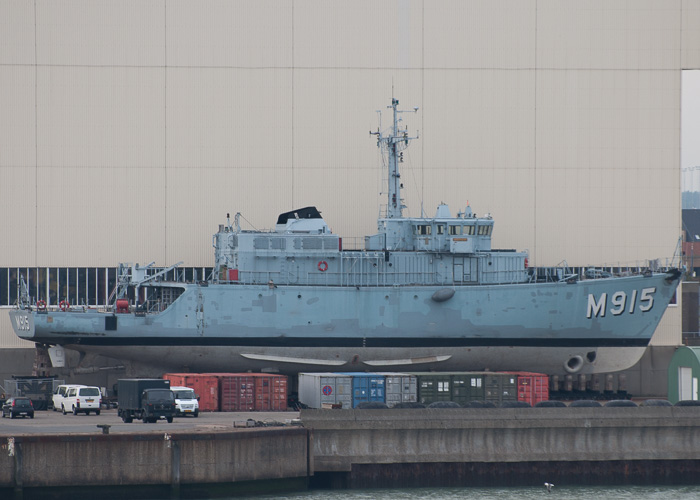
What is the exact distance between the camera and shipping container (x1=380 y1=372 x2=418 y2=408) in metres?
45.7

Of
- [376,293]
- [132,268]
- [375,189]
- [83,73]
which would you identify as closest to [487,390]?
[376,293]

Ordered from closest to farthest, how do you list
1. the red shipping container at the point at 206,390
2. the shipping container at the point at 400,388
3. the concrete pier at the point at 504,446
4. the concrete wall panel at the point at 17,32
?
the concrete pier at the point at 504,446 < the shipping container at the point at 400,388 < the red shipping container at the point at 206,390 < the concrete wall panel at the point at 17,32

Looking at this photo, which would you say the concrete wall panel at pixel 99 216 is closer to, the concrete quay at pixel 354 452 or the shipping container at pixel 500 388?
the concrete quay at pixel 354 452

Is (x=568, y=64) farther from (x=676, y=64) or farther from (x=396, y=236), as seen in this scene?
(x=396, y=236)

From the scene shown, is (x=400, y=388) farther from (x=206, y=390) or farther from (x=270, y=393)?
(x=206, y=390)

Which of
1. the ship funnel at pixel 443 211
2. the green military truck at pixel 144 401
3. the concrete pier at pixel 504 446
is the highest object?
the ship funnel at pixel 443 211

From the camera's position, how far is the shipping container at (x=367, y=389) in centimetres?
4541

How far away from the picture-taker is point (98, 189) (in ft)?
176

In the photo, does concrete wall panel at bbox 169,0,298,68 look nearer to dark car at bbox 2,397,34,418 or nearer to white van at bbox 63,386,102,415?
white van at bbox 63,386,102,415

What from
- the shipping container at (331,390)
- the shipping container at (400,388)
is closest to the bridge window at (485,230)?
the shipping container at (400,388)

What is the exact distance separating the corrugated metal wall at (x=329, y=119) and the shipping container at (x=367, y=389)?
447 inches

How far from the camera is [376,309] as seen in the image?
169 feet

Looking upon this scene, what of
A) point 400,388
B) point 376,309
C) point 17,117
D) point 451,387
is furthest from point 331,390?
point 17,117

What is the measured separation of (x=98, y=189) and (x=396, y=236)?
1517 centimetres
